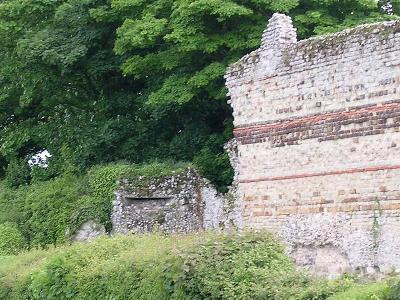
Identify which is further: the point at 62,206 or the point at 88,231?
the point at 62,206

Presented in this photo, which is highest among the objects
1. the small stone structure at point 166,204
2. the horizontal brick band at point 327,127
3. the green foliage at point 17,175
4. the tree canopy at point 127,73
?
the tree canopy at point 127,73

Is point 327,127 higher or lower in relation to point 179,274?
→ higher

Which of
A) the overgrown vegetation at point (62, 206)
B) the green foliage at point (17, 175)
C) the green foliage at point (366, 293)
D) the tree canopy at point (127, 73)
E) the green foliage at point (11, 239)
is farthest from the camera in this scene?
the green foliage at point (17, 175)

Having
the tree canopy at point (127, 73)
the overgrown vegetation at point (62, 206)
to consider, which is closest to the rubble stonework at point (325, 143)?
the overgrown vegetation at point (62, 206)

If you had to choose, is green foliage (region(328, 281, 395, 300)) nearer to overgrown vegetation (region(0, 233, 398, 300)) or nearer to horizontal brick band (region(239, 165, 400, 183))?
overgrown vegetation (region(0, 233, 398, 300))

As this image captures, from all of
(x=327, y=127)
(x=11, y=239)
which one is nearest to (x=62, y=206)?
(x=11, y=239)

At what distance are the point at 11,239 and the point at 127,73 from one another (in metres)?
7.05

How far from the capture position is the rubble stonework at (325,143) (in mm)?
14109

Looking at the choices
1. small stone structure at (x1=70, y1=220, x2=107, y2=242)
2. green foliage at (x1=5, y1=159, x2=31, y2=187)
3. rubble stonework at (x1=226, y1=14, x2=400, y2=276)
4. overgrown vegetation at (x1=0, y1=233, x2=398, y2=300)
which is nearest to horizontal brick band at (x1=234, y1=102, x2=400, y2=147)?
rubble stonework at (x1=226, y1=14, x2=400, y2=276)

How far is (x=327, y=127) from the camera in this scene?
15.1 meters

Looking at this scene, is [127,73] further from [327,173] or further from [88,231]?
[327,173]

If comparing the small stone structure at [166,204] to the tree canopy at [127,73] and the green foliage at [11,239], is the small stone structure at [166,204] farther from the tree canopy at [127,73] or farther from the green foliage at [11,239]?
the green foliage at [11,239]

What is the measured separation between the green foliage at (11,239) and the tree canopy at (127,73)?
4004 mm

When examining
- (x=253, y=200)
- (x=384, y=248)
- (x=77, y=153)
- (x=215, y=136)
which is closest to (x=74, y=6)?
(x=77, y=153)
